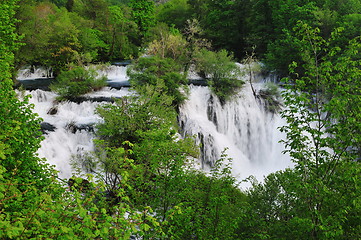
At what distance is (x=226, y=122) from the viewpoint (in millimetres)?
20047

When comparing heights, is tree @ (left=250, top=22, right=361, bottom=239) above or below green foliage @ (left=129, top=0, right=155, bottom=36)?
below

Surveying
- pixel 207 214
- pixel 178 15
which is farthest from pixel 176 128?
pixel 178 15

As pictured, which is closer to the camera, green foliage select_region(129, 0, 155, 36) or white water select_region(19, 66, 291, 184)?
white water select_region(19, 66, 291, 184)

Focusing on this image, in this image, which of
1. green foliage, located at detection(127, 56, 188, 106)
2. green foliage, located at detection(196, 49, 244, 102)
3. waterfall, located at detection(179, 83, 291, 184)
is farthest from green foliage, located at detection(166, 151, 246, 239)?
green foliage, located at detection(196, 49, 244, 102)

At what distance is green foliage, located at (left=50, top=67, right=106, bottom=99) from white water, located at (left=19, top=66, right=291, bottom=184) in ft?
2.15

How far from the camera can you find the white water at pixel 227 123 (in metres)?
16.9

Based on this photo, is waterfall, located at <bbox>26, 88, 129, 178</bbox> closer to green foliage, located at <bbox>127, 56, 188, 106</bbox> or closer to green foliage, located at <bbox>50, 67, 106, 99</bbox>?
green foliage, located at <bbox>50, 67, 106, 99</bbox>

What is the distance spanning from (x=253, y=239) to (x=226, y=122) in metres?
12.5

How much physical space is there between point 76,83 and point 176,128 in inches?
293

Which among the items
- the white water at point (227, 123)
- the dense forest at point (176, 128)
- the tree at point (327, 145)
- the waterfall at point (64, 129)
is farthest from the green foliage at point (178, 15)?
the tree at point (327, 145)

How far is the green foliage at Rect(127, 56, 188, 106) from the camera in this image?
62.0 ft

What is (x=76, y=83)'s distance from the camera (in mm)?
18453

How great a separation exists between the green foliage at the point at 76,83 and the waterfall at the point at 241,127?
6497 mm

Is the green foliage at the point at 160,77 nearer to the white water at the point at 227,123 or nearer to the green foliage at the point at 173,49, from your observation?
the white water at the point at 227,123
